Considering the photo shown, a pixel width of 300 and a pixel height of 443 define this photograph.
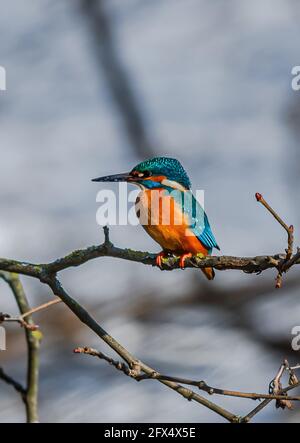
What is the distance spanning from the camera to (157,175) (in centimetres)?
398

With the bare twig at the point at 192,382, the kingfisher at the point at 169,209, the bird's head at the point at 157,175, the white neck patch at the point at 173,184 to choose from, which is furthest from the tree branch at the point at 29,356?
the white neck patch at the point at 173,184

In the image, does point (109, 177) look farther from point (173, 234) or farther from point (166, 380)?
point (166, 380)

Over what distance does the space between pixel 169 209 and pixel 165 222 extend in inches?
3.7

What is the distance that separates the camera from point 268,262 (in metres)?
2.71

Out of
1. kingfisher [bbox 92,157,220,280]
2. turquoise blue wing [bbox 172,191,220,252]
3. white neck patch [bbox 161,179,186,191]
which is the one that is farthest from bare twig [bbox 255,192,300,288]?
white neck patch [bbox 161,179,186,191]

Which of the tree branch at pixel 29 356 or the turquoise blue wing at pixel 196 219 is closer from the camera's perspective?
the tree branch at pixel 29 356

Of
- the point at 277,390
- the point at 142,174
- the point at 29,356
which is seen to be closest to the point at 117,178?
the point at 142,174

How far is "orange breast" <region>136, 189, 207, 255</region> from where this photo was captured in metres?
3.81

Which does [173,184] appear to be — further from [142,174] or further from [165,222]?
[165,222]

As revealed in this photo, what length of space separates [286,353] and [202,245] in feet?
3.50

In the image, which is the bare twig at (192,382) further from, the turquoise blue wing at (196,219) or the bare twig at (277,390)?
the turquoise blue wing at (196,219)

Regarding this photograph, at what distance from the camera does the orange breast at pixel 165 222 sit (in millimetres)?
3814

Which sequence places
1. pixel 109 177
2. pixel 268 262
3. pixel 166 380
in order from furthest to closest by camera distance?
pixel 109 177 < pixel 166 380 < pixel 268 262
